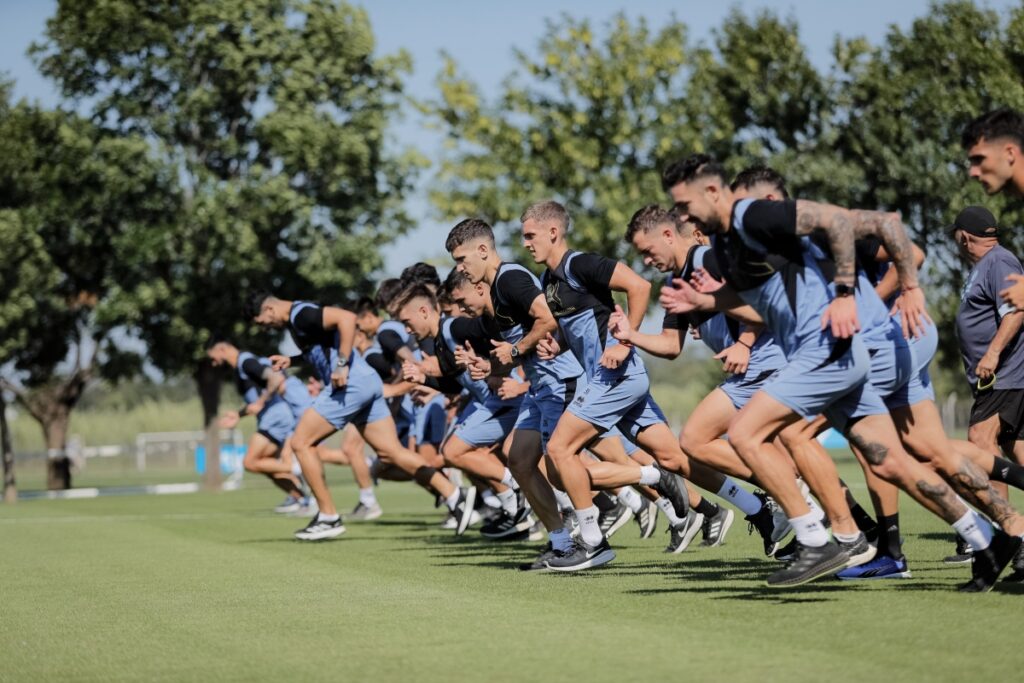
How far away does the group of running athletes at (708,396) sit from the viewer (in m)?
7.45

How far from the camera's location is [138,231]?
3509 cm

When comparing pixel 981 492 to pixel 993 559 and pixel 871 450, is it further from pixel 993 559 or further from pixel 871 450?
pixel 871 450

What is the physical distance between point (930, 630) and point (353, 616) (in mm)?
3028

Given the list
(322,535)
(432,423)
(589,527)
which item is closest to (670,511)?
(589,527)

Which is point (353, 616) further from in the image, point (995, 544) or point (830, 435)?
point (830, 435)

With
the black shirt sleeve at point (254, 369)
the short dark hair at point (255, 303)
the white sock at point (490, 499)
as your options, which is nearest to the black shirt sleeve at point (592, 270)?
the white sock at point (490, 499)

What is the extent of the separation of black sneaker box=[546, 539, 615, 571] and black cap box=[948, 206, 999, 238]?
322cm

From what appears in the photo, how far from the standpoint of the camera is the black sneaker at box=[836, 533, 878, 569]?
7387mm

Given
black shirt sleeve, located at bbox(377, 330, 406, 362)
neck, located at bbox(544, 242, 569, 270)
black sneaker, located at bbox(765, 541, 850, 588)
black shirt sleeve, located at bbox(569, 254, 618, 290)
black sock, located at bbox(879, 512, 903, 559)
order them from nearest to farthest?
black sneaker, located at bbox(765, 541, 850, 588) → black sock, located at bbox(879, 512, 903, 559) → black shirt sleeve, located at bbox(569, 254, 618, 290) → neck, located at bbox(544, 242, 569, 270) → black shirt sleeve, located at bbox(377, 330, 406, 362)

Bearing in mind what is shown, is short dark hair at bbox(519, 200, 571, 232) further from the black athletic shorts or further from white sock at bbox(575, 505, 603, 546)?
the black athletic shorts

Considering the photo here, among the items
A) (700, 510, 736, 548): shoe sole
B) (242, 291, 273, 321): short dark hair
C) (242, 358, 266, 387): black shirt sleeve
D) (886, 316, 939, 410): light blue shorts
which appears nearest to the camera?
(886, 316, 939, 410): light blue shorts

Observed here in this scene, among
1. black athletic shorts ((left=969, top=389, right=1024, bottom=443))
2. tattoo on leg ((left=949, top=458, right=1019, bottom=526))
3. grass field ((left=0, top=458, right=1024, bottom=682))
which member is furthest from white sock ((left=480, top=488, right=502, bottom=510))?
tattoo on leg ((left=949, top=458, right=1019, bottom=526))

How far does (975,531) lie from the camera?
7652mm

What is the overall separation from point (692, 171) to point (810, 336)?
3.38ft
